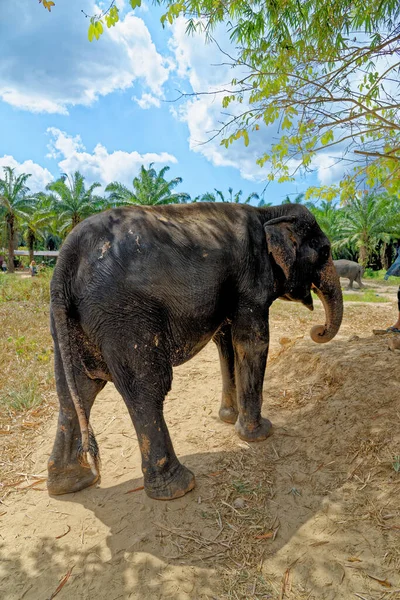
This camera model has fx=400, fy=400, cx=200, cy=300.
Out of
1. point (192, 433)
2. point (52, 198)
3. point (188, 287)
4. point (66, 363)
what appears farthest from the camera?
point (52, 198)

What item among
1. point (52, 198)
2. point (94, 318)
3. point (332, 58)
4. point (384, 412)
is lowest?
point (384, 412)

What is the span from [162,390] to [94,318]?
647 mm

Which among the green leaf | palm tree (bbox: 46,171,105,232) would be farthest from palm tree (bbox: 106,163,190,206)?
the green leaf

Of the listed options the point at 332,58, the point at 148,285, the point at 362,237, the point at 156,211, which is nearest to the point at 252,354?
the point at 148,285

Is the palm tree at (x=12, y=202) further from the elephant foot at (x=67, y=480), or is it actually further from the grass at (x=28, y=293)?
the elephant foot at (x=67, y=480)

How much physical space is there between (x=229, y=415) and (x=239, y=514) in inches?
49.9

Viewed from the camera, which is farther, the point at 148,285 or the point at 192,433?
the point at 192,433

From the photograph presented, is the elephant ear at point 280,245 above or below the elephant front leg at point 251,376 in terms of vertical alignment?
above

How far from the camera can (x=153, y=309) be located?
8.43 feet

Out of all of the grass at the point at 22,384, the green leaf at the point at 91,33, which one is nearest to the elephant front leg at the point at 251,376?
the grass at the point at 22,384

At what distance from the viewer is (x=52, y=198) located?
1308 inches

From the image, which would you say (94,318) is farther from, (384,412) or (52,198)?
(52,198)

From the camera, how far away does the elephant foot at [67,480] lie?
2.91 metres

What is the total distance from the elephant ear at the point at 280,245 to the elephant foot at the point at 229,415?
4.79 ft
